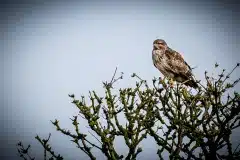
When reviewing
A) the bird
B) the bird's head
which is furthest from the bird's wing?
the bird's head

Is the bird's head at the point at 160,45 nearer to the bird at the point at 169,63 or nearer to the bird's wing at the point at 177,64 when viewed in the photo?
the bird at the point at 169,63

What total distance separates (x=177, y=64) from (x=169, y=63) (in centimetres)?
30

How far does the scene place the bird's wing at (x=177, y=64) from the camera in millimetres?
11773

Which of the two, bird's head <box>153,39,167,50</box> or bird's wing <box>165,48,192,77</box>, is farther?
bird's head <box>153,39,167,50</box>

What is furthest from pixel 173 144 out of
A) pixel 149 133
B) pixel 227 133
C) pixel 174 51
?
pixel 174 51

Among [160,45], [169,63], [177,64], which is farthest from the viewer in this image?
[160,45]

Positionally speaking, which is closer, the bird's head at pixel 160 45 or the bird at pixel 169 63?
the bird at pixel 169 63

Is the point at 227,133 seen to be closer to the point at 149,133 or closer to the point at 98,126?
the point at 149,133

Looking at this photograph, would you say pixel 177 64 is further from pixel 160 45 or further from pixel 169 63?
pixel 160 45

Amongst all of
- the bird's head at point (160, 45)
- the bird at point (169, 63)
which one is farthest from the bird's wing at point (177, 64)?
the bird's head at point (160, 45)

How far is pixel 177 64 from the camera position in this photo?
11.9 metres

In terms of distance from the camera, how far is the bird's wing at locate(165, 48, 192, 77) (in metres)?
11.8

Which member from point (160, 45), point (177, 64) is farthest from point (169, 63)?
point (160, 45)

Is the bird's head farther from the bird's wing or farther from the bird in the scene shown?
the bird's wing
